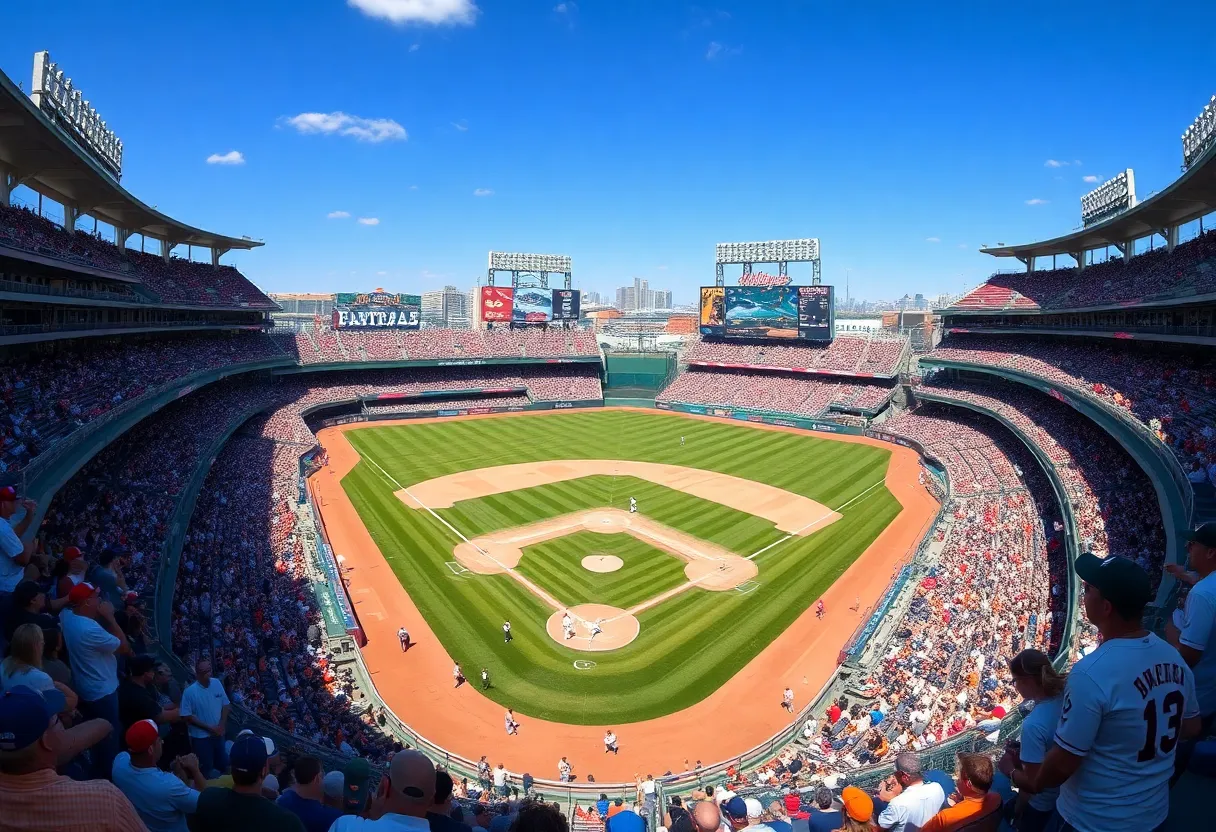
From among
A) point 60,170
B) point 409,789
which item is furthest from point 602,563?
point 60,170

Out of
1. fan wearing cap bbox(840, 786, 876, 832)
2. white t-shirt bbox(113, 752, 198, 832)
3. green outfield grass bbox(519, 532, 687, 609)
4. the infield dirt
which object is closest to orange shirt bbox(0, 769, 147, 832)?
white t-shirt bbox(113, 752, 198, 832)

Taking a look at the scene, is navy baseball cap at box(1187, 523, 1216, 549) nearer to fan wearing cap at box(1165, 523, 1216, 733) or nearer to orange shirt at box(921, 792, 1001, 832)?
fan wearing cap at box(1165, 523, 1216, 733)

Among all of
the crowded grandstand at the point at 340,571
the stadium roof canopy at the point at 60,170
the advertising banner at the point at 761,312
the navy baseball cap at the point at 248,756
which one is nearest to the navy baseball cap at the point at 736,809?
the crowded grandstand at the point at 340,571

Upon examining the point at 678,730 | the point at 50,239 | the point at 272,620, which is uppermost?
the point at 50,239

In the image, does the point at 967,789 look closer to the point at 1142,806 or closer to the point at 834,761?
the point at 1142,806

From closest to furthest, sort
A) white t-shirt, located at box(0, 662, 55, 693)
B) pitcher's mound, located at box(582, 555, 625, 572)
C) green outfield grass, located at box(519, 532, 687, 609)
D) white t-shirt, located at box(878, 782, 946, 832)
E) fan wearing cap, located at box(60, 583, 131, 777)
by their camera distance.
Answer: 1. white t-shirt, located at box(0, 662, 55, 693)
2. white t-shirt, located at box(878, 782, 946, 832)
3. fan wearing cap, located at box(60, 583, 131, 777)
4. green outfield grass, located at box(519, 532, 687, 609)
5. pitcher's mound, located at box(582, 555, 625, 572)

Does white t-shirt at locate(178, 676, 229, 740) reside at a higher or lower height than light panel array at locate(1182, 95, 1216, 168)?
lower

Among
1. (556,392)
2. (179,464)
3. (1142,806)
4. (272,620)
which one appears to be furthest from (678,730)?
(556,392)

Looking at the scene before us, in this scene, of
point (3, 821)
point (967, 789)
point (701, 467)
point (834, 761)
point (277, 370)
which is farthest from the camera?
point (277, 370)
